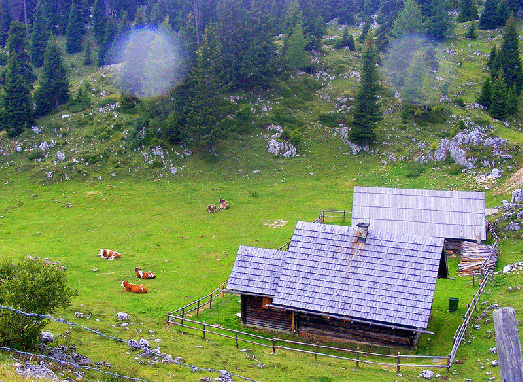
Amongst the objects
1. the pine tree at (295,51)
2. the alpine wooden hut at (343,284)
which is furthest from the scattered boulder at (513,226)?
the pine tree at (295,51)

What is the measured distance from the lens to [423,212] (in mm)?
45844

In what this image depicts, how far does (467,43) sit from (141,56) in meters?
57.4

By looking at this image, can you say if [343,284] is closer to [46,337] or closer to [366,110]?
[46,337]

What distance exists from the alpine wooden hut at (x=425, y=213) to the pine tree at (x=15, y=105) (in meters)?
47.2

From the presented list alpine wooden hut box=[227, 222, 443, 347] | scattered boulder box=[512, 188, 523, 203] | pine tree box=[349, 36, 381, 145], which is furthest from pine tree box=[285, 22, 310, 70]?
alpine wooden hut box=[227, 222, 443, 347]

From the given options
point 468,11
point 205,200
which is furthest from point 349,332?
point 468,11

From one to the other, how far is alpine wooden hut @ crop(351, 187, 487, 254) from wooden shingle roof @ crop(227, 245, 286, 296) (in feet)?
51.8

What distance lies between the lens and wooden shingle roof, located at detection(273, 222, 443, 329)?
2783cm

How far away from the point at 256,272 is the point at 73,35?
96.9 m

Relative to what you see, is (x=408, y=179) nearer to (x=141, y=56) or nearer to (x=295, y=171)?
(x=295, y=171)

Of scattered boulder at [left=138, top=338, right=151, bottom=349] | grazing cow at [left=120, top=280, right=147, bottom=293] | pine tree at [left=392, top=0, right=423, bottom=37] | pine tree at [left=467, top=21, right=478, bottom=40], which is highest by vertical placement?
pine tree at [left=467, top=21, right=478, bottom=40]

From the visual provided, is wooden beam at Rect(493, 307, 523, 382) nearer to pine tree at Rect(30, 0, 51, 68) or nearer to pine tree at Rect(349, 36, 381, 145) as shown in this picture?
pine tree at Rect(349, 36, 381, 145)

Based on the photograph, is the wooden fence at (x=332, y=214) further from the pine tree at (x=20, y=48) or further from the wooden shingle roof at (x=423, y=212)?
the pine tree at (x=20, y=48)

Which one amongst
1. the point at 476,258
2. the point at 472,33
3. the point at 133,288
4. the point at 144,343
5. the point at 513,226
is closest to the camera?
the point at 144,343
